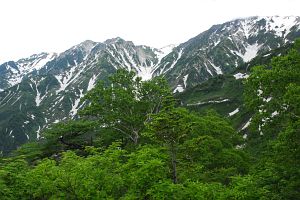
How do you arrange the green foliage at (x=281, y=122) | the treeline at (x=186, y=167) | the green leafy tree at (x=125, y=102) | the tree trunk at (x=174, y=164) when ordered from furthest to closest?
the green leafy tree at (x=125, y=102)
the tree trunk at (x=174, y=164)
the treeline at (x=186, y=167)
the green foliage at (x=281, y=122)

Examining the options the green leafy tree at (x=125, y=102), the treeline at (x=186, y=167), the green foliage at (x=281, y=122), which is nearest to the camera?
the green foliage at (x=281, y=122)

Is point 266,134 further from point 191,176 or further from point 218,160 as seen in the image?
point 218,160

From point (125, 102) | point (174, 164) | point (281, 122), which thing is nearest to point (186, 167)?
point (174, 164)

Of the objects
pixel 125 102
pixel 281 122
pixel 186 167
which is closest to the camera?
pixel 281 122

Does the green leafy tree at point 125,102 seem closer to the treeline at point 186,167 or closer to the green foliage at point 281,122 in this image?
the treeline at point 186,167

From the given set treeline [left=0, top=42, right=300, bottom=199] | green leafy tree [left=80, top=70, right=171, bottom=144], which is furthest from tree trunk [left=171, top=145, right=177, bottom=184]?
green leafy tree [left=80, top=70, right=171, bottom=144]

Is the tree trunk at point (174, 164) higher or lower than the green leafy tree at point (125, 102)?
lower

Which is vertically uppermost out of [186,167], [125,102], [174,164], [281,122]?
[125,102]

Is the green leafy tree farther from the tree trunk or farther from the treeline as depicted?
the tree trunk

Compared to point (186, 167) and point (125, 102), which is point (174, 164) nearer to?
point (186, 167)

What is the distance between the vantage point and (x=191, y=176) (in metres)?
33.2

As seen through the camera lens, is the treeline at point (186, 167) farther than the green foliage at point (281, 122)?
Yes

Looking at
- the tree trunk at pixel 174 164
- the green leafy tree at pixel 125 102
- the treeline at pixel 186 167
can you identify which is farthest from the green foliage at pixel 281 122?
the green leafy tree at pixel 125 102

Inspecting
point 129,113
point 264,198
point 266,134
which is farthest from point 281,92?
point 129,113
